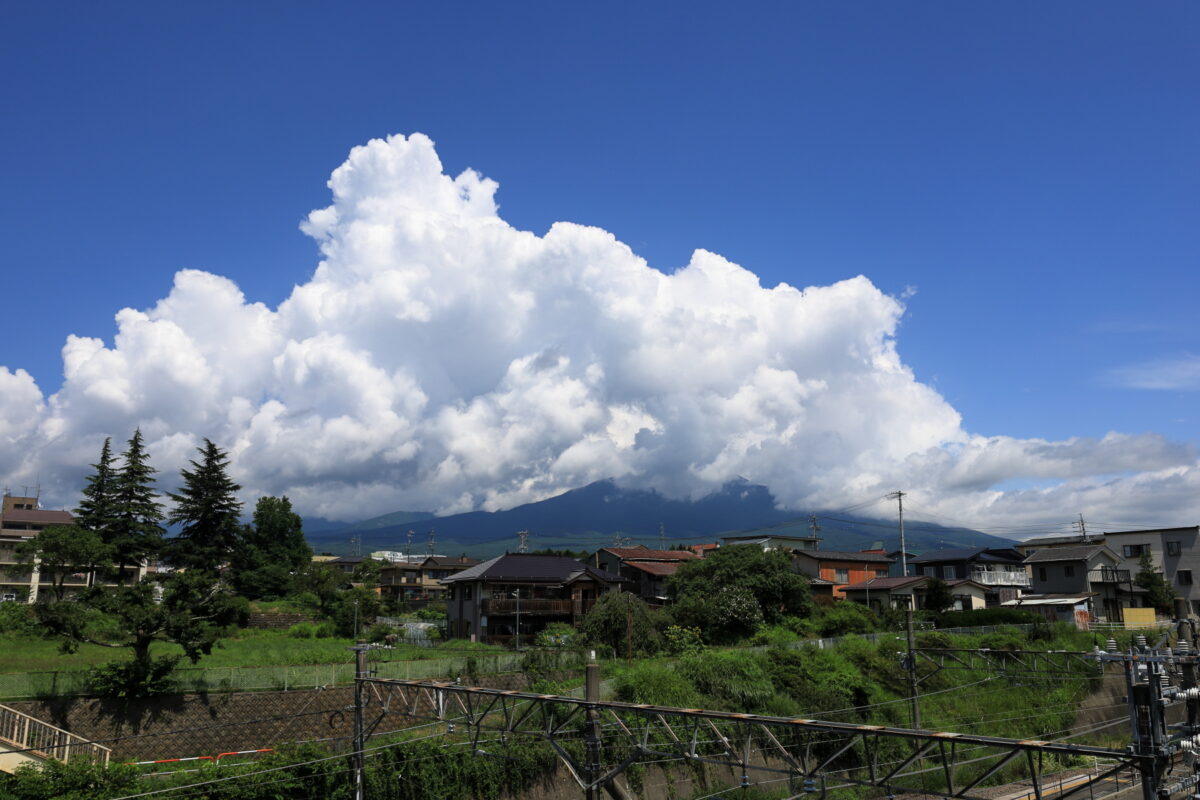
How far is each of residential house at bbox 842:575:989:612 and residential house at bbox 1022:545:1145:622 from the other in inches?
140

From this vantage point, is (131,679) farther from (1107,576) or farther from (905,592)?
(1107,576)

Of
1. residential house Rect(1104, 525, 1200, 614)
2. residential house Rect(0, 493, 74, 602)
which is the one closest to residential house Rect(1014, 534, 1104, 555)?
residential house Rect(1104, 525, 1200, 614)

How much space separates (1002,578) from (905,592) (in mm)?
12415

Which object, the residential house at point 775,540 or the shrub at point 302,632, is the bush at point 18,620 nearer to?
the shrub at point 302,632

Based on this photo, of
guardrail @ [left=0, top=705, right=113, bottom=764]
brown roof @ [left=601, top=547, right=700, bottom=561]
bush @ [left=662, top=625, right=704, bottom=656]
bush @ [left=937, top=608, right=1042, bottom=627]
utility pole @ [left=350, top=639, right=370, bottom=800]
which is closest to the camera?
utility pole @ [left=350, top=639, right=370, bottom=800]

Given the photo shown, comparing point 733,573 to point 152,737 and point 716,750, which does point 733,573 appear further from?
point 152,737

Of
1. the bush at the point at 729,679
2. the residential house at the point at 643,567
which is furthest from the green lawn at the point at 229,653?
the residential house at the point at 643,567

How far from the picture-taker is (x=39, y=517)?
88000mm

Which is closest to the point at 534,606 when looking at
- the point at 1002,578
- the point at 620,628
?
the point at 620,628

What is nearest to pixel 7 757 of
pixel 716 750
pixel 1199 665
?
pixel 716 750

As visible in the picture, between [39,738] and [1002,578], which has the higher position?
A: [1002,578]

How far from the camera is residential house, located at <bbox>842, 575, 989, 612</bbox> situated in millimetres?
59969

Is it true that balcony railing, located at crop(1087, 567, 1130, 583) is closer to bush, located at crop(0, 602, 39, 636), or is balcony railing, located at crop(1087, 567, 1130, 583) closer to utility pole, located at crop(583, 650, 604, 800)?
utility pole, located at crop(583, 650, 604, 800)

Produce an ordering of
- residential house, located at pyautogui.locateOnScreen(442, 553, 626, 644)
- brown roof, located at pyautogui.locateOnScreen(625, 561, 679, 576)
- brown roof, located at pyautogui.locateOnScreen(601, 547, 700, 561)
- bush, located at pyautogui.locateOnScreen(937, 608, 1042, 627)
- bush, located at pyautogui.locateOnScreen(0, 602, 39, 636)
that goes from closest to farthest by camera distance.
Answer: bush, located at pyautogui.locateOnScreen(0, 602, 39, 636) < residential house, located at pyautogui.locateOnScreen(442, 553, 626, 644) < bush, located at pyautogui.locateOnScreen(937, 608, 1042, 627) < brown roof, located at pyautogui.locateOnScreen(625, 561, 679, 576) < brown roof, located at pyautogui.locateOnScreen(601, 547, 700, 561)
